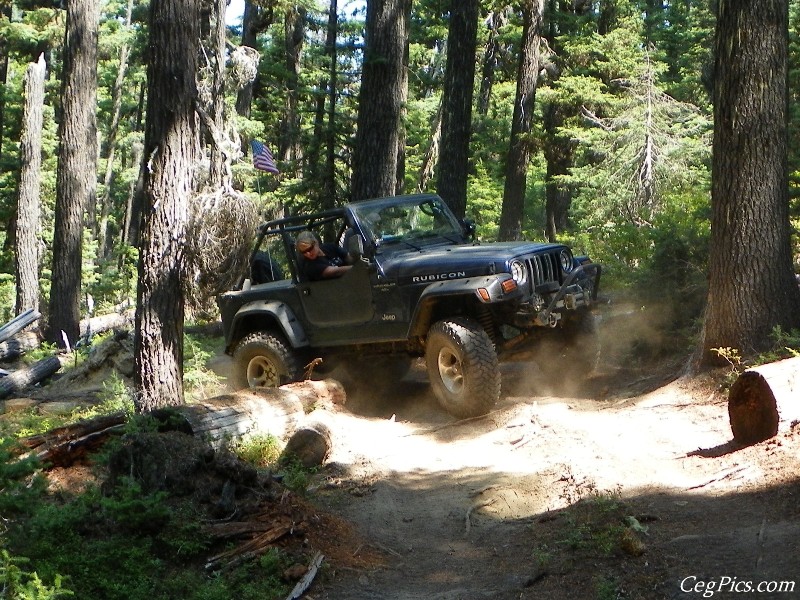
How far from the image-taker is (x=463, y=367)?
958 cm

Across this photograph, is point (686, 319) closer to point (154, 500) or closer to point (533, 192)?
point (154, 500)

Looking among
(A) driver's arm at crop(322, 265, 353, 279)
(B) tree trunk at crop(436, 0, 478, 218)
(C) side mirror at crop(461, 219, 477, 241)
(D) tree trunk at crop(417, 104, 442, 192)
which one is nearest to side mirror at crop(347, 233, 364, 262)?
(A) driver's arm at crop(322, 265, 353, 279)

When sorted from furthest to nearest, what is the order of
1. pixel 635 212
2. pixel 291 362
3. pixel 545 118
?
pixel 545 118 < pixel 635 212 < pixel 291 362

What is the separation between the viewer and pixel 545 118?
82.2 feet

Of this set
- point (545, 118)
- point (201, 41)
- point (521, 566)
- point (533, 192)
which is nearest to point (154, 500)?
point (521, 566)

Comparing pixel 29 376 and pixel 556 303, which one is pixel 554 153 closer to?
pixel 29 376

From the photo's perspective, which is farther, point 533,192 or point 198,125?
→ point 533,192

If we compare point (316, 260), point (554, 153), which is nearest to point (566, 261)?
point (316, 260)

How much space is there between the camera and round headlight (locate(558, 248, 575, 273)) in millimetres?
10359

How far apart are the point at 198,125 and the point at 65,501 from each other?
14.1 ft

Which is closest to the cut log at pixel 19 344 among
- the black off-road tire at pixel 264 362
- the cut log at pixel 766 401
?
the black off-road tire at pixel 264 362

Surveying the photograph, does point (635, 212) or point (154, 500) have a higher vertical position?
point (635, 212)

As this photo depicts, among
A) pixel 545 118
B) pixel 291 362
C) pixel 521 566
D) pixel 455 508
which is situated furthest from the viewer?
pixel 545 118

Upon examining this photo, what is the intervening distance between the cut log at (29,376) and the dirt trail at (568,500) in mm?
6904
